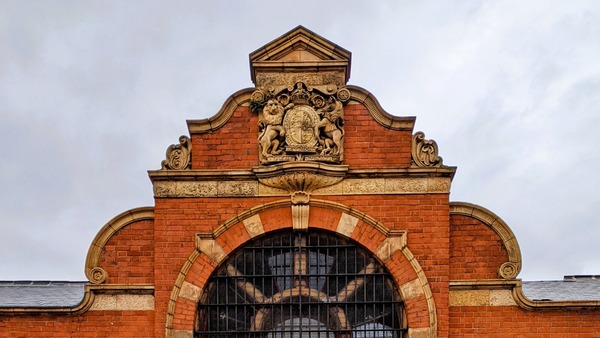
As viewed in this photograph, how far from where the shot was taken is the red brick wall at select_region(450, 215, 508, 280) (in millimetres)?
24797

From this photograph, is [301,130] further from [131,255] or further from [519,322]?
[519,322]

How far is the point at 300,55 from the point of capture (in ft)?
85.0

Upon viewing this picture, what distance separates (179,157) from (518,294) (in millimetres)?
7654

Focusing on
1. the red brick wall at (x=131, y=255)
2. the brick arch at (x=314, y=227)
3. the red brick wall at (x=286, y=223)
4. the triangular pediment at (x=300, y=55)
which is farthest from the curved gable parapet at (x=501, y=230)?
the red brick wall at (x=131, y=255)

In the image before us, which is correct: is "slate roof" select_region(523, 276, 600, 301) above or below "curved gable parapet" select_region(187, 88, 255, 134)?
below

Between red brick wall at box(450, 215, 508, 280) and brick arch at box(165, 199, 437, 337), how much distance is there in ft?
3.16

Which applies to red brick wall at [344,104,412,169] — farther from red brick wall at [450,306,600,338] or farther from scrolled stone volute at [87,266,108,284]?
scrolled stone volute at [87,266,108,284]

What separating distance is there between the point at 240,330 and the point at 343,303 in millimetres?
2182

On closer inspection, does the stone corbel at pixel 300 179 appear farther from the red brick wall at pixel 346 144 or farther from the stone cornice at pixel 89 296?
the stone cornice at pixel 89 296

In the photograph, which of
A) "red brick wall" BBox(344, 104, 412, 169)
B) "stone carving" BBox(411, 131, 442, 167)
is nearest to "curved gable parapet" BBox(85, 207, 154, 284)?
"red brick wall" BBox(344, 104, 412, 169)

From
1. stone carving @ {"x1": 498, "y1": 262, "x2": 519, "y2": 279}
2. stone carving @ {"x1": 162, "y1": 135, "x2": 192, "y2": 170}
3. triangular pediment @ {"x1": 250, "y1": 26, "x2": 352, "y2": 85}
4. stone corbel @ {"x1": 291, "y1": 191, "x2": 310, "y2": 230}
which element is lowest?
stone carving @ {"x1": 498, "y1": 262, "x2": 519, "y2": 279}

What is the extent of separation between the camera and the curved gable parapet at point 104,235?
2502 centimetres

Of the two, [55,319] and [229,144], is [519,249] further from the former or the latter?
[55,319]

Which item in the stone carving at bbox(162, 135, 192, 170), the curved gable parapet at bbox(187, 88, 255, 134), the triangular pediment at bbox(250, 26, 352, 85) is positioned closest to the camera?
the stone carving at bbox(162, 135, 192, 170)
